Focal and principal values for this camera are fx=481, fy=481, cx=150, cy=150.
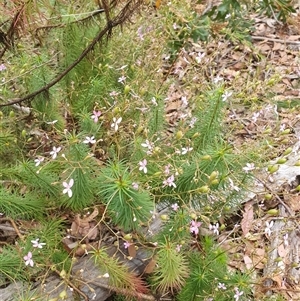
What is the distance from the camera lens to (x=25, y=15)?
1744 mm

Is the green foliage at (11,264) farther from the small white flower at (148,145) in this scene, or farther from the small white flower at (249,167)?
the small white flower at (249,167)

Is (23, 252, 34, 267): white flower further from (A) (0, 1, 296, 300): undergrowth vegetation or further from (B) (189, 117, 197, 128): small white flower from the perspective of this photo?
(B) (189, 117, 197, 128): small white flower

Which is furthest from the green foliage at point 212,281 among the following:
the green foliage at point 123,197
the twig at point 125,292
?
the green foliage at point 123,197

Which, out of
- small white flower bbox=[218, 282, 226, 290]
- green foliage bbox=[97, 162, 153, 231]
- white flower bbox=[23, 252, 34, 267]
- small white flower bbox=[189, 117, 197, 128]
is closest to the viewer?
green foliage bbox=[97, 162, 153, 231]

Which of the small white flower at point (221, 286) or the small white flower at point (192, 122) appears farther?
the small white flower at point (192, 122)

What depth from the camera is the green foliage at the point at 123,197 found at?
5.57 ft

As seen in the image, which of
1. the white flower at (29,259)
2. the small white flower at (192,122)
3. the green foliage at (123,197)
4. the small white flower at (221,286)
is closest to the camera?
the green foliage at (123,197)

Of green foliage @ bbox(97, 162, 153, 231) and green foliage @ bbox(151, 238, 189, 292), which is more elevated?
green foliage @ bbox(97, 162, 153, 231)

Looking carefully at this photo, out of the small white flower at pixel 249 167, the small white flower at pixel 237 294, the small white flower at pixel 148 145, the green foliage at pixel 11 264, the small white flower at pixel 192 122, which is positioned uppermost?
the small white flower at pixel 148 145

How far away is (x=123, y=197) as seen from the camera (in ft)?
5.64

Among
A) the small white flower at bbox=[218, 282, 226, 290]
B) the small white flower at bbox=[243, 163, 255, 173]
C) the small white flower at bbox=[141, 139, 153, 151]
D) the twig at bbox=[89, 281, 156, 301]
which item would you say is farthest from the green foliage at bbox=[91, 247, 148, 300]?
the small white flower at bbox=[243, 163, 255, 173]

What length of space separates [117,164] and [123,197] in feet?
0.46

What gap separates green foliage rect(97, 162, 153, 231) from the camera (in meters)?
1.70

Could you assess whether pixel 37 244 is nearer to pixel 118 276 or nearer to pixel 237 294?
pixel 118 276
